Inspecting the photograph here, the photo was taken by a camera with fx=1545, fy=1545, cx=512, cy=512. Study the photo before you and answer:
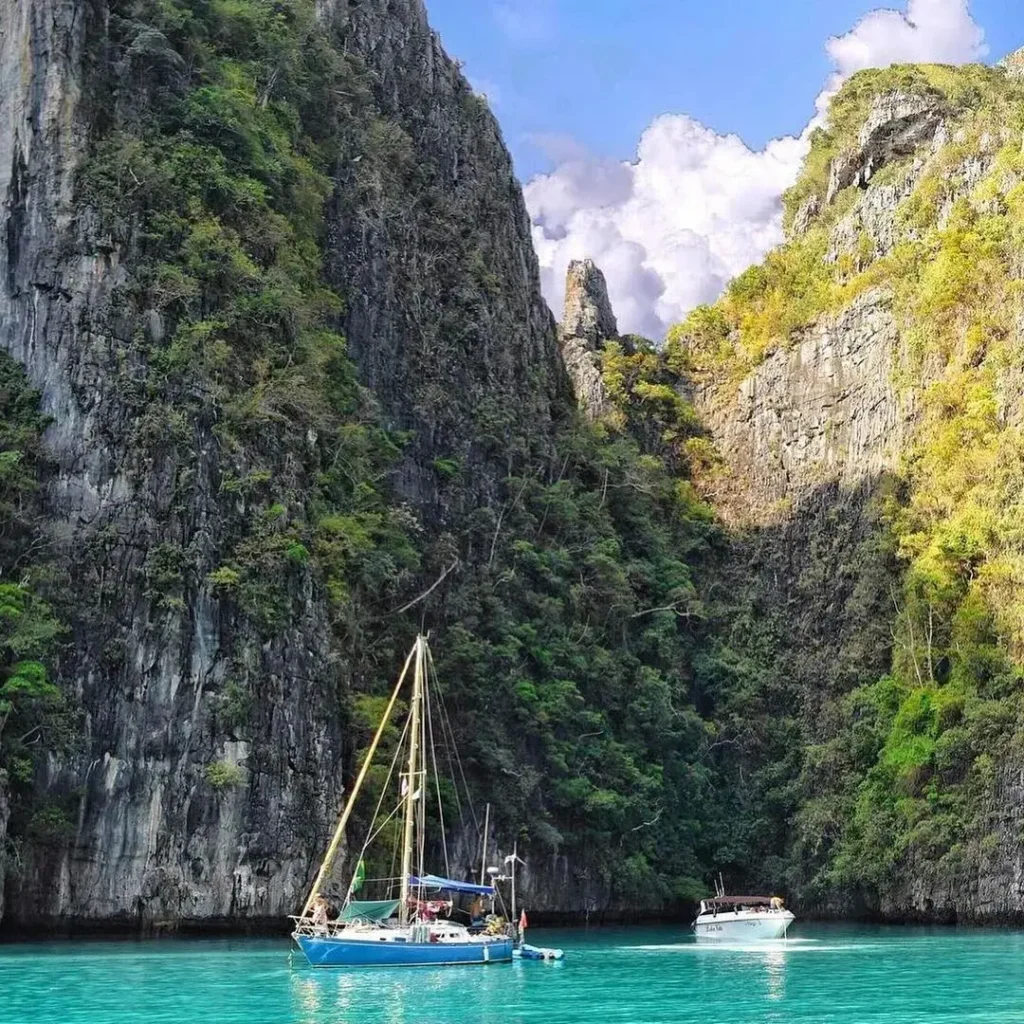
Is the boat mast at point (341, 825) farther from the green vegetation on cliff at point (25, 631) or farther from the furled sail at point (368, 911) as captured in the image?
the green vegetation on cliff at point (25, 631)

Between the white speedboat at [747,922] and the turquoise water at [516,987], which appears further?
the white speedboat at [747,922]

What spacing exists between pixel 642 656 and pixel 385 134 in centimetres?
2252

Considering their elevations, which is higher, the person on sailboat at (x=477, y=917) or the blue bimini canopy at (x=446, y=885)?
the blue bimini canopy at (x=446, y=885)

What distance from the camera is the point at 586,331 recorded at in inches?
2911

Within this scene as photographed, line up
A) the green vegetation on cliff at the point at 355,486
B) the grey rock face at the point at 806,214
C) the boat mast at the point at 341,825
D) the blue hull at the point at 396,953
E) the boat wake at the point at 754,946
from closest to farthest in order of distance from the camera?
the blue hull at the point at 396,953
the boat mast at the point at 341,825
the boat wake at the point at 754,946
the green vegetation on cliff at the point at 355,486
the grey rock face at the point at 806,214

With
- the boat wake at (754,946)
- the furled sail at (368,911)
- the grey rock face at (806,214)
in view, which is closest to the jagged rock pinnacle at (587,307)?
the grey rock face at (806,214)

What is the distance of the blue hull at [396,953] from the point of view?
3116 centimetres

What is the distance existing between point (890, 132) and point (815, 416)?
50.4ft

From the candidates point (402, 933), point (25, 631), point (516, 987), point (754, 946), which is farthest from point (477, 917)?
point (25, 631)

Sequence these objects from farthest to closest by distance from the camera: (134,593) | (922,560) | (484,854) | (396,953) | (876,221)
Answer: (876,221), (922,560), (484,854), (134,593), (396,953)

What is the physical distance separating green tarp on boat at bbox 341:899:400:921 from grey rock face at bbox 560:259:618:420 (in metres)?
38.7

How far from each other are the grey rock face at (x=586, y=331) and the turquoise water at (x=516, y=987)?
34960mm

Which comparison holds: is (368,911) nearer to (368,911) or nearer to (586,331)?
(368,911)

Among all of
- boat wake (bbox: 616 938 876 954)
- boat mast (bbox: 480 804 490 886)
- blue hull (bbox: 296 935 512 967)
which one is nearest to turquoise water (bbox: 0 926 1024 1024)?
blue hull (bbox: 296 935 512 967)
